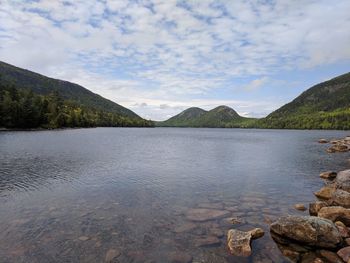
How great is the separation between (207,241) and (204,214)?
4.72 meters

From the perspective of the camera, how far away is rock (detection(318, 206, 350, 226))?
1802 cm

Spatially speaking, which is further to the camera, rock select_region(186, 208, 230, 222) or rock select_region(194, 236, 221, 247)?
rock select_region(186, 208, 230, 222)

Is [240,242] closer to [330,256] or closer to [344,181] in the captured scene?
[330,256]

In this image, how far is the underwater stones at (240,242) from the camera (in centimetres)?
1476

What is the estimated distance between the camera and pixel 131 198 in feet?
82.4

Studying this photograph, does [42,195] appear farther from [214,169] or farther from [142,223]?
[214,169]

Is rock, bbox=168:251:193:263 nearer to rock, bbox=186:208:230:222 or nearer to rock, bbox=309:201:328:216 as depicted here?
rock, bbox=186:208:230:222

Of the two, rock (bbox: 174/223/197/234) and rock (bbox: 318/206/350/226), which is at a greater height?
rock (bbox: 318/206/350/226)

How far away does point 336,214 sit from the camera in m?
18.5

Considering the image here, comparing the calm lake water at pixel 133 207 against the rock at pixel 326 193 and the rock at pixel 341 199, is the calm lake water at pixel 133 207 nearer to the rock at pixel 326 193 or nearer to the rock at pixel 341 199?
the rock at pixel 326 193

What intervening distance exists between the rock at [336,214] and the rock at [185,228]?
922 centimetres

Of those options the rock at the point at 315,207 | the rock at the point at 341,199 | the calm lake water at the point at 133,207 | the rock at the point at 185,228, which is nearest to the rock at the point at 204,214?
the calm lake water at the point at 133,207

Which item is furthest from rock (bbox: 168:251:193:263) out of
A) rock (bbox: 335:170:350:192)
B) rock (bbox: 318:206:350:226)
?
rock (bbox: 335:170:350:192)

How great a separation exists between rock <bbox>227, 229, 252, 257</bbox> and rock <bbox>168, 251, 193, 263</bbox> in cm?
249
